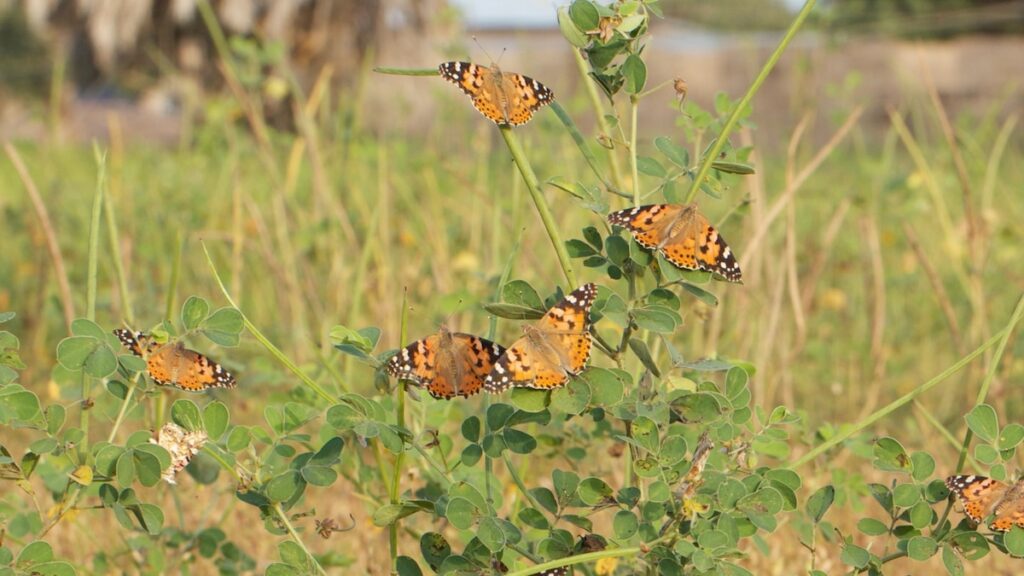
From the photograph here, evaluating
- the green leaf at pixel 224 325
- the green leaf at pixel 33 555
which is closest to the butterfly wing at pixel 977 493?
the green leaf at pixel 224 325

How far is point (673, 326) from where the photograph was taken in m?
0.99

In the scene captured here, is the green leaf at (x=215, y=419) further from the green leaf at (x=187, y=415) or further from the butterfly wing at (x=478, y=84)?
the butterfly wing at (x=478, y=84)

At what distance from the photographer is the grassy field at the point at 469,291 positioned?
1.70 meters

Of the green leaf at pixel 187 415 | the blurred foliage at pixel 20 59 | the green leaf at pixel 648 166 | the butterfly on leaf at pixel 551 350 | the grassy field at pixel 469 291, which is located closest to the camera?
the butterfly on leaf at pixel 551 350

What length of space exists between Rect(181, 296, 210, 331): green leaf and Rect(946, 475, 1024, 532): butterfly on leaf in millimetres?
707

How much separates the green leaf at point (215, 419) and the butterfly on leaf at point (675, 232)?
0.41 metres

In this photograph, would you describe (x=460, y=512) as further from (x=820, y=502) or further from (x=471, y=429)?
(x=820, y=502)

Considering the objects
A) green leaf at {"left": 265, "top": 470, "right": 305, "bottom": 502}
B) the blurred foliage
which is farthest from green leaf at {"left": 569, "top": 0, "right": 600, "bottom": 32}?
the blurred foliage

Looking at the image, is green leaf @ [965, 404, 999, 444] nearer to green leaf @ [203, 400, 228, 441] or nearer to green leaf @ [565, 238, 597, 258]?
green leaf @ [565, 238, 597, 258]

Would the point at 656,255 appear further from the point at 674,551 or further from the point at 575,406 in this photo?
the point at 674,551

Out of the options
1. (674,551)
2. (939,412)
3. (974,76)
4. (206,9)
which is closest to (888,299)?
(939,412)

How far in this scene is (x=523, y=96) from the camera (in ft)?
3.71

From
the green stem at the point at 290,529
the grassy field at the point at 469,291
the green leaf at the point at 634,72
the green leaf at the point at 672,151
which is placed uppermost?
the green leaf at the point at 634,72

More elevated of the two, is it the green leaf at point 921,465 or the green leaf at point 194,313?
the green leaf at point 194,313
